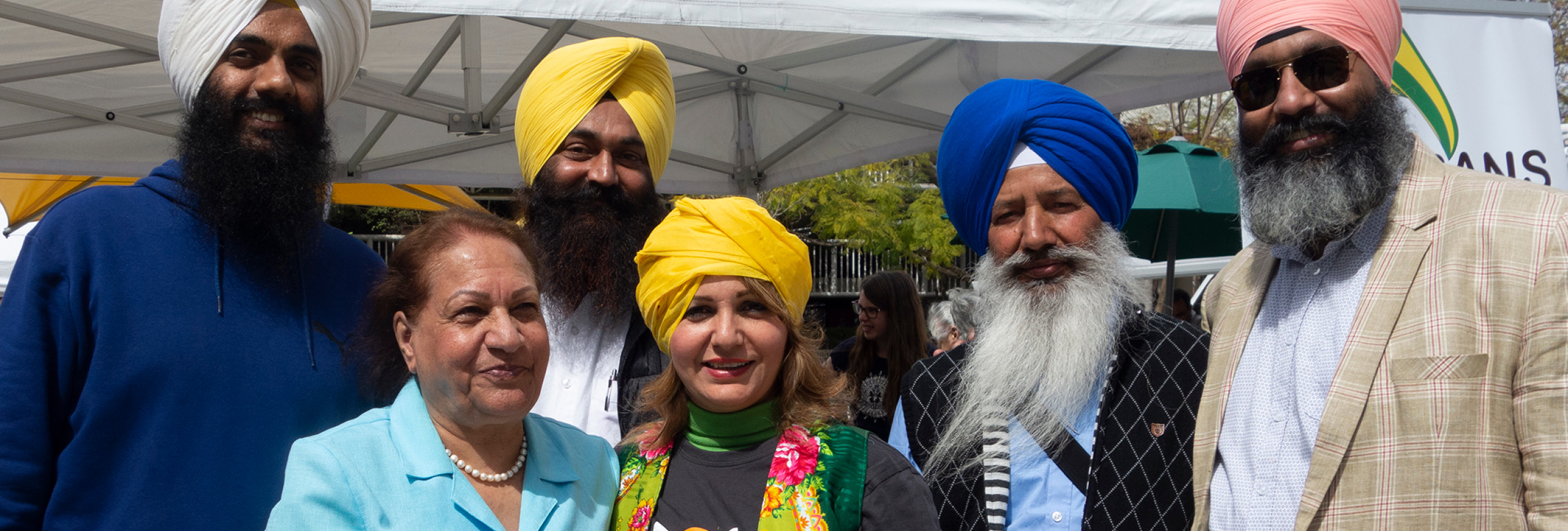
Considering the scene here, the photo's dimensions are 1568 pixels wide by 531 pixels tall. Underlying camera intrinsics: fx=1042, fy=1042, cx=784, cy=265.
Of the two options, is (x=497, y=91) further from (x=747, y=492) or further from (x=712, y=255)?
(x=747, y=492)

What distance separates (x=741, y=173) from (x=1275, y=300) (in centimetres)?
428

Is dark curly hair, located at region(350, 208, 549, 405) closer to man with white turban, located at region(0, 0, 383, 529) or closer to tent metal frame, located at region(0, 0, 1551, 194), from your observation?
man with white turban, located at region(0, 0, 383, 529)

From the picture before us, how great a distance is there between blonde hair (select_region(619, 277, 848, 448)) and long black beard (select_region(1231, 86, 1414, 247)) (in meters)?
1.01

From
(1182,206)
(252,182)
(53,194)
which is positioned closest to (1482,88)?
(1182,206)

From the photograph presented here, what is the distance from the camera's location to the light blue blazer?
168cm

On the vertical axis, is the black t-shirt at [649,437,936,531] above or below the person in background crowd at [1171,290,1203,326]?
above

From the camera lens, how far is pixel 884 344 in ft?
19.6

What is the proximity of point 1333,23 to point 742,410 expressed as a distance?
1455 mm

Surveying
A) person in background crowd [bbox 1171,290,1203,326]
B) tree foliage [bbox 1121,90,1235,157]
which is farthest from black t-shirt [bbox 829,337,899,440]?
tree foliage [bbox 1121,90,1235,157]

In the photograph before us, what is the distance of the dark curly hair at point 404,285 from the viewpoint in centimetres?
196

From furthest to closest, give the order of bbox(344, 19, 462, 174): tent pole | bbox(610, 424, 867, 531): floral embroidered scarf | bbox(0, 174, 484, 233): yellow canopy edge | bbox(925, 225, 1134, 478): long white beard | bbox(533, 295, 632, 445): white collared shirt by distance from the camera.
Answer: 1. bbox(0, 174, 484, 233): yellow canopy edge
2. bbox(344, 19, 462, 174): tent pole
3. bbox(533, 295, 632, 445): white collared shirt
4. bbox(925, 225, 1134, 478): long white beard
5. bbox(610, 424, 867, 531): floral embroidered scarf

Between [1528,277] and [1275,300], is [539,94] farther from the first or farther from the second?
[1528,277]

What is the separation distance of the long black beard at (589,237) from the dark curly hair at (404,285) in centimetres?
71

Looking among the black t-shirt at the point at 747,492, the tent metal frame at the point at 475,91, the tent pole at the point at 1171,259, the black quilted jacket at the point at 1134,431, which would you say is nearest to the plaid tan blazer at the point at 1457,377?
the black quilted jacket at the point at 1134,431
